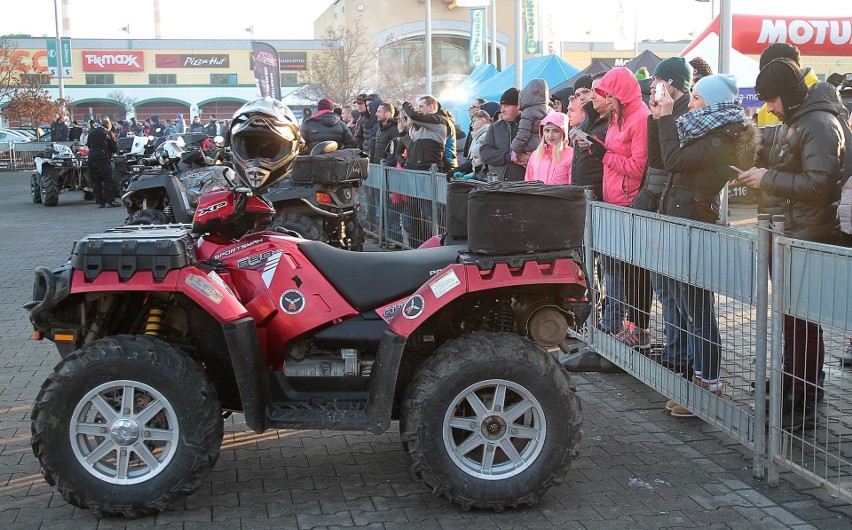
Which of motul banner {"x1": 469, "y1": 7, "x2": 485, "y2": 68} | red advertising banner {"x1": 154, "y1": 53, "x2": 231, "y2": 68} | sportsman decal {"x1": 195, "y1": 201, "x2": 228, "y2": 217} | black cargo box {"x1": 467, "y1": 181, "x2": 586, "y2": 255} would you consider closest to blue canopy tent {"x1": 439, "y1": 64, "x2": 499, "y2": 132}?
motul banner {"x1": 469, "y1": 7, "x2": 485, "y2": 68}

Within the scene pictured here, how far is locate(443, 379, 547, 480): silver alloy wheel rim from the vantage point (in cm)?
450

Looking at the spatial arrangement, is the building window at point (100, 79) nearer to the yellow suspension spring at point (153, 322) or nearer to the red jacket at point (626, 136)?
the red jacket at point (626, 136)

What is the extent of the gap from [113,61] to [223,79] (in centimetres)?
908

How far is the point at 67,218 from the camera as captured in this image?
19.5m

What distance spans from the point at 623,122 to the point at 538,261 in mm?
2780

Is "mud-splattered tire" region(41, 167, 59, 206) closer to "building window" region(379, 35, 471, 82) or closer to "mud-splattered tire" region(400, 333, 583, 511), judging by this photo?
"mud-splattered tire" region(400, 333, 583, 511)

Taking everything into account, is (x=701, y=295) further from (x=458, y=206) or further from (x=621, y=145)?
(x=621, y=145)

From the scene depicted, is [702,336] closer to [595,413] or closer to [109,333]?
[595,413]

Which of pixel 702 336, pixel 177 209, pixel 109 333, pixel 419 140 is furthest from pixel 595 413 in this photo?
pixel 419 140

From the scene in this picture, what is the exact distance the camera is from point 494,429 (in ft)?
14.9

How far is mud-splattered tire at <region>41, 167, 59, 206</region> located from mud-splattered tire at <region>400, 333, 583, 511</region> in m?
19.7

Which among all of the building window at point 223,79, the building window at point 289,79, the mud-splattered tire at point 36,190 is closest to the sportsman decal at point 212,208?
the mud-splattered tire at point 36,190

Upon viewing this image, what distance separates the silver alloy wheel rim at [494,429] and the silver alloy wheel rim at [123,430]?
126 centimetres

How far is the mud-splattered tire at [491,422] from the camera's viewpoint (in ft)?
14.6
